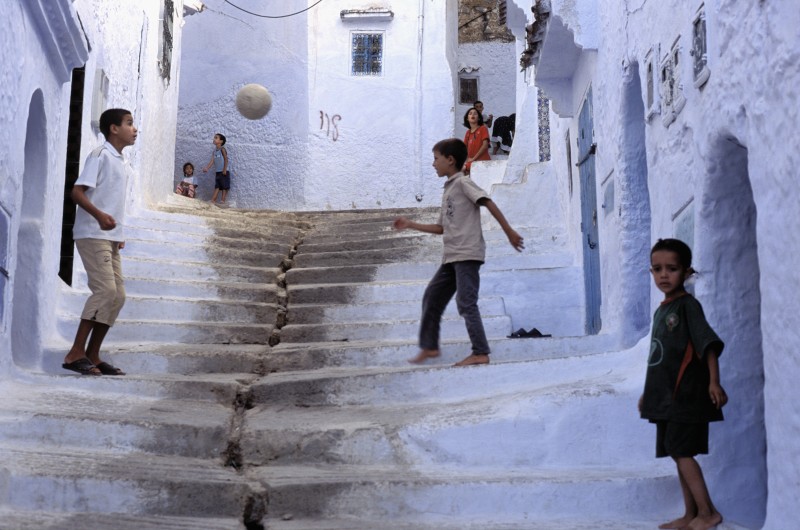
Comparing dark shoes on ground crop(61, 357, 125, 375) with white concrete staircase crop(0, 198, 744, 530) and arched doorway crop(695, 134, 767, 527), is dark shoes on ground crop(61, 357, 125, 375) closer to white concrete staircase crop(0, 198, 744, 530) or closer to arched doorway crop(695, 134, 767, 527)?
white concrete staircase crop(0, 198, 744, 530)

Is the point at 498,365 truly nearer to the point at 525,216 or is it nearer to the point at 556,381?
the point at 556,381

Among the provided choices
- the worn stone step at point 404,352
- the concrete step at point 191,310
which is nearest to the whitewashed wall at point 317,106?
the concrete step at point 191,310

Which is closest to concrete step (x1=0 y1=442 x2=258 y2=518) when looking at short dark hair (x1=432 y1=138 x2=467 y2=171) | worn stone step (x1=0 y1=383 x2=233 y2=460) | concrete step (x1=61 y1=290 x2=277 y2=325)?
worn stone step (x1=0 y1=383 x2=233 y2=460)

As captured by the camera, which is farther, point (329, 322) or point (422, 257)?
point (422, 257)

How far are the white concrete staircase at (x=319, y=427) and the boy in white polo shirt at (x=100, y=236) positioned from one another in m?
0.31

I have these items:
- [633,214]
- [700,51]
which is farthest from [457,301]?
[700,51]

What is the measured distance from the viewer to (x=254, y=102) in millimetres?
18125

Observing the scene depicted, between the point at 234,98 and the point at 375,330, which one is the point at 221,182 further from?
the point at 375,330

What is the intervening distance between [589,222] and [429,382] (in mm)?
3032

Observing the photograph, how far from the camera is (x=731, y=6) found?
4492mm

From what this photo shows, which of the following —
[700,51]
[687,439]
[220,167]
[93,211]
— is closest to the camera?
[687,439]

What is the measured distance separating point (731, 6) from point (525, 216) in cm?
633

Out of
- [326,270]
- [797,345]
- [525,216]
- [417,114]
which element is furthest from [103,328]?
[417,114]

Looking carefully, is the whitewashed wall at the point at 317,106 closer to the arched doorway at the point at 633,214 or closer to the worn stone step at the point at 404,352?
the arched doorway at the point at 633,214
